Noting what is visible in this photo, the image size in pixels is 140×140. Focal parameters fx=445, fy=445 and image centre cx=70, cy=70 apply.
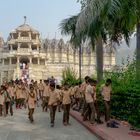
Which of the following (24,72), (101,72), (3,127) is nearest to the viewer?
(3,127)

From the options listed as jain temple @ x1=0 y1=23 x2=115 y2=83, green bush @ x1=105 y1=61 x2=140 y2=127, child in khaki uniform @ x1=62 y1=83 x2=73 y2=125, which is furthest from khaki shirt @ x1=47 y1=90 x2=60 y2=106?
jain temple @ x1=0 y1=23 x2=115 y2=83

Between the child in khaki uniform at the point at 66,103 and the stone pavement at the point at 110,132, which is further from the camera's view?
the child in khaki uniform at the point at 66,103

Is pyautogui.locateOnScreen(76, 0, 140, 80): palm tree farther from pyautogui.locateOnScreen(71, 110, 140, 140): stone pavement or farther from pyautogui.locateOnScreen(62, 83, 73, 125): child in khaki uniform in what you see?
pyautogui.locateOnScreen(71, 110, 140, 140): stone pavement

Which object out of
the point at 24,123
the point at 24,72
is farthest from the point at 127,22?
the point at 24,72

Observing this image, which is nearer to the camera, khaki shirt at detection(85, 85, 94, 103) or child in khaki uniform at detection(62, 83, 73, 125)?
khaki shirt at detection(85, 85, 94, 103)

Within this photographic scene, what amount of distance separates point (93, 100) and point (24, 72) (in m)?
45.1

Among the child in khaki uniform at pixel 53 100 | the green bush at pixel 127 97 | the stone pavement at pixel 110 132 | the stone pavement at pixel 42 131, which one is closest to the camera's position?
the stone pavement at pixel 110 132

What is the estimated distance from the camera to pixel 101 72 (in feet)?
80.3

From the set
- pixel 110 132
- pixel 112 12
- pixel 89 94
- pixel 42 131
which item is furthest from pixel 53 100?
pixel 112 12

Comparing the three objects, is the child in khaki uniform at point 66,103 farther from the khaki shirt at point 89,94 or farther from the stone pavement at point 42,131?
the khaki shirt at point 89,94

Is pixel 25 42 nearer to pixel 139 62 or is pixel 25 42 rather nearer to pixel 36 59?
pixel 36 59

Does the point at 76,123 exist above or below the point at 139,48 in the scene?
below

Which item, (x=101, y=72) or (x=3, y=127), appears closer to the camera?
(x=3, y=127)

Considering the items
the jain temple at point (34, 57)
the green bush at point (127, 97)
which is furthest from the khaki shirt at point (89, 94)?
the jain temple at point (34, 57)
